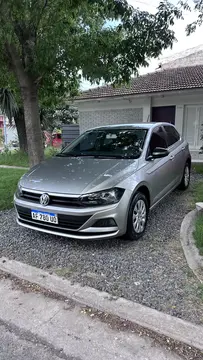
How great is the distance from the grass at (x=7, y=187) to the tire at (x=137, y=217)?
112 inches

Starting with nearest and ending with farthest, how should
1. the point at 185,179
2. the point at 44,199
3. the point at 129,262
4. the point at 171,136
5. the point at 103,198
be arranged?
the point at 129,262, the point at 103,198, the point at 44,199, the point at 171,136, the point at 185,179

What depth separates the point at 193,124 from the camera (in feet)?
40.5

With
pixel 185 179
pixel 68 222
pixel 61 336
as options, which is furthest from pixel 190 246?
pixel 185 179

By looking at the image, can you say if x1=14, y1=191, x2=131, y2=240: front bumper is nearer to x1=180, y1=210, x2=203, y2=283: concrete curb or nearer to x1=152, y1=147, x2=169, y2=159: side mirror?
x1=180, y1=210, x2=203, y2=283: concrete curb

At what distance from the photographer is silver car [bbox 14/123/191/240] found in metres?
3.45

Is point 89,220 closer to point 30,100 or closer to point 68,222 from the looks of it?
point 68,222

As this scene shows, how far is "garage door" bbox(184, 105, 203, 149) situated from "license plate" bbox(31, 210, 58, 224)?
10105 mm

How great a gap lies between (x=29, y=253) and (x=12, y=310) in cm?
102

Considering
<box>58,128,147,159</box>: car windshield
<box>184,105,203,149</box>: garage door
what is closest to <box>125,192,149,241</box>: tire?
<box>58,128,147,159</box>: car windshield

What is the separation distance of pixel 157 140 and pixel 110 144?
2.70ft

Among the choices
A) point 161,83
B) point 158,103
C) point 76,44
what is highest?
point 76,44

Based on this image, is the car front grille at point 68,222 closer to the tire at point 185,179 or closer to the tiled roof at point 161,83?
the tire at point 185,179

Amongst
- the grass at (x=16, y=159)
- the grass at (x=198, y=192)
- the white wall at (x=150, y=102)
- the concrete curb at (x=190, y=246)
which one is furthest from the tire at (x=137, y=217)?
the white wall at (x=150, y=102)

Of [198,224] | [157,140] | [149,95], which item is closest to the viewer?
[198,224]
